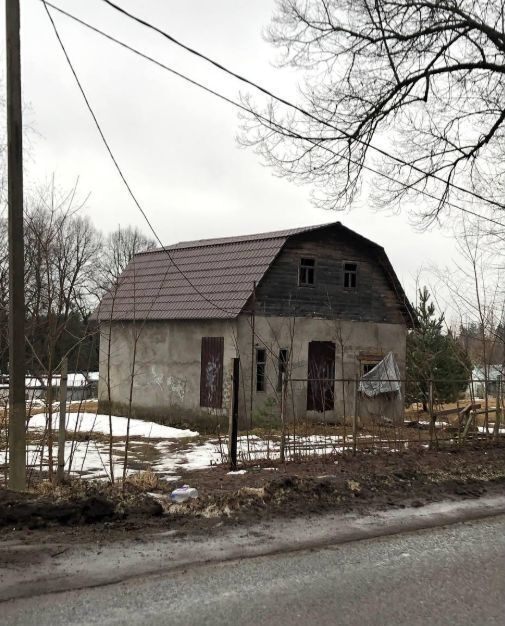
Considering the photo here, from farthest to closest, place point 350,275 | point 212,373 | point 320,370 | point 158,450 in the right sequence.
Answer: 1. point 350,275
2. point 320,370
3. point 212,373
4. point 158,450

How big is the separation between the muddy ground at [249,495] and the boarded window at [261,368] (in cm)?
873

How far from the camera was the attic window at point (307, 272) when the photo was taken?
68.9 feet

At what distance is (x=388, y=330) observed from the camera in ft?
75.0

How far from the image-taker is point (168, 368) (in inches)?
832

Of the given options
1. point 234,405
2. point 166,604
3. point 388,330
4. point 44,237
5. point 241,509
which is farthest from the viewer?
point 388,330

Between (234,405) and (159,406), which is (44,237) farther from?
(159,406)

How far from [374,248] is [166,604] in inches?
751

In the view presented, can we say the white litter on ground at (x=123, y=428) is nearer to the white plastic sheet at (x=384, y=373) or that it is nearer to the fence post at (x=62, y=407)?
the white plastic sheet at (x=384, y=373)

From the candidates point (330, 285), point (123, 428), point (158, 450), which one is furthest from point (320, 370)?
point (158, 450)

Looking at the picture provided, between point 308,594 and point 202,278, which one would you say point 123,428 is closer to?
point 202,278

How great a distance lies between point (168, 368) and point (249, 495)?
13.9 metres

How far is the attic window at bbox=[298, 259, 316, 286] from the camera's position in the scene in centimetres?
2100

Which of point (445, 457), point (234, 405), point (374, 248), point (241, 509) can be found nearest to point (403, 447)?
point (445, 457)

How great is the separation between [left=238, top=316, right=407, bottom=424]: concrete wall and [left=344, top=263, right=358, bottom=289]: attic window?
130 cm
